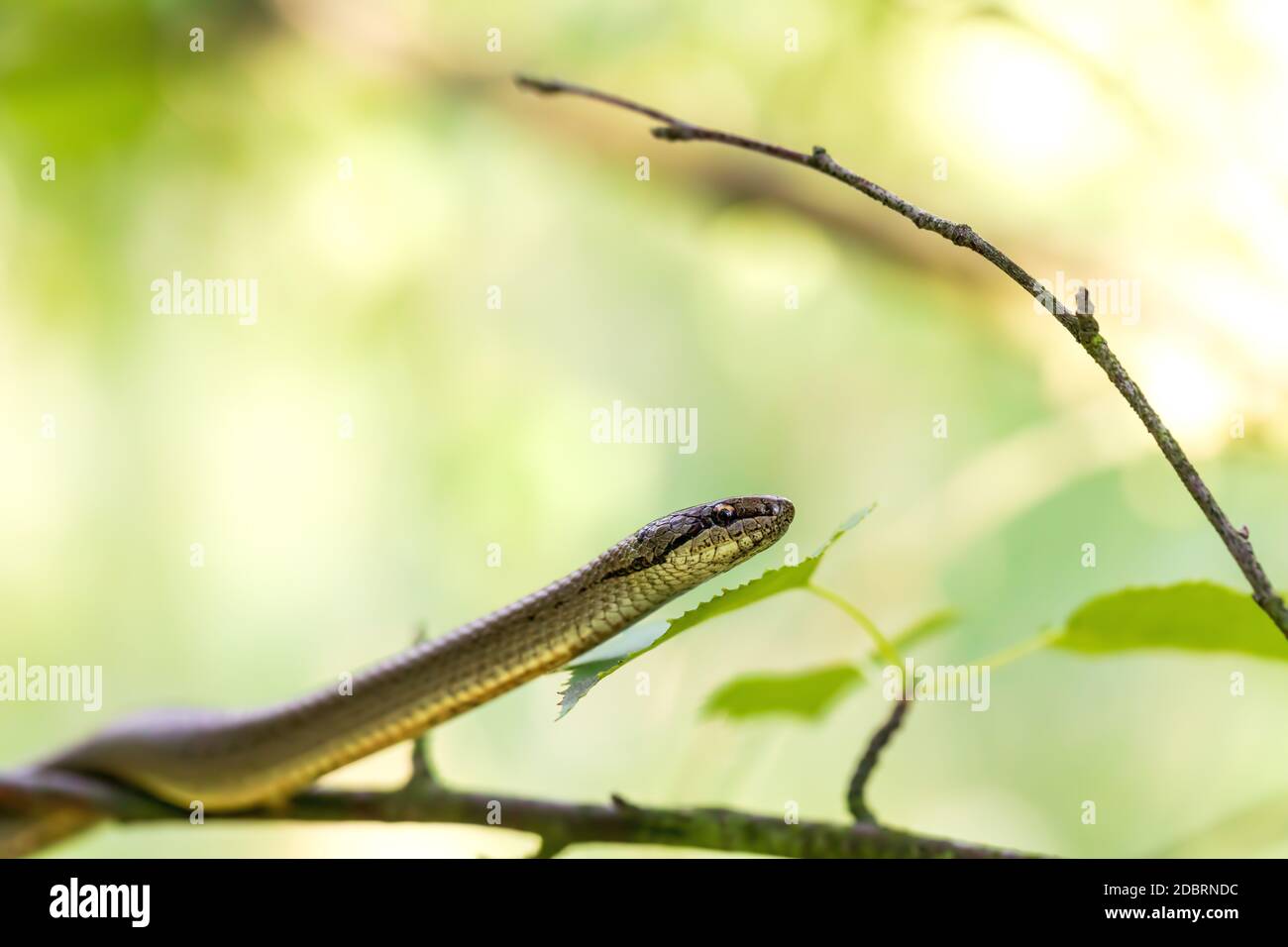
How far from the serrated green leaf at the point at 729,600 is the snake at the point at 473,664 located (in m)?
0.58

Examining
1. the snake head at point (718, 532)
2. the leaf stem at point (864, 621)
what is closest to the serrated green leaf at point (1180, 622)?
the leaf stem at point (864, 621)

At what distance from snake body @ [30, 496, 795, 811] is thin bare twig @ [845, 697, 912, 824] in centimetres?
55

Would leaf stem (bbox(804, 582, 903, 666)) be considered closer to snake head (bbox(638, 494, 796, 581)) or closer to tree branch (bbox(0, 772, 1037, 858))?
tree branch (bbox(0, 772, 1037, 858))

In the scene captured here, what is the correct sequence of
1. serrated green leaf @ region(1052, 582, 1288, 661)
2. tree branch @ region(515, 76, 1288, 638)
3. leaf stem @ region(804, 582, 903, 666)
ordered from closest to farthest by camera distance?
1. tree branch @ region(515, 76, 1288, 638)
2. serrated green leaf @ region(1052, 582, 1288, 661)
3. leaf stem @ region(804, 582, 903, 666)

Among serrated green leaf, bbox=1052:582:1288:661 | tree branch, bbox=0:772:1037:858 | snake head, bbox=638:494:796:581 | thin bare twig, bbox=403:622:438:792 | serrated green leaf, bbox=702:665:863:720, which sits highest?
snake head, bbox=638:494:796:581

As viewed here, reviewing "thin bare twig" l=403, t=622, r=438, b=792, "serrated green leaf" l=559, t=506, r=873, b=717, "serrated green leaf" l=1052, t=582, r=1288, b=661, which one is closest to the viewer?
"serrated green leaf" l=559, t=506, r=873, b=717

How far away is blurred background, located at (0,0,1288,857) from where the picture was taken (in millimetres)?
3967

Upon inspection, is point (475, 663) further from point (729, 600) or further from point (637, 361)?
point (637, 361)

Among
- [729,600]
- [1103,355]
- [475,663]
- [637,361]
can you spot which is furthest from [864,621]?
[637,361]

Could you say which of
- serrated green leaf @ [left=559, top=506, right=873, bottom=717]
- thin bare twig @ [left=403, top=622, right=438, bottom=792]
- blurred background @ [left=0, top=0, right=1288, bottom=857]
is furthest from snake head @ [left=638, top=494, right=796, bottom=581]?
blurred background @ [left=0, top=0, right=1288, bottom=857]

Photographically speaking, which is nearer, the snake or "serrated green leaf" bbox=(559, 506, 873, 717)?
"serrated green leaf" bbox=(559, 506, 873, 717)

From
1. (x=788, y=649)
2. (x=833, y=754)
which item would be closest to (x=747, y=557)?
(x=788, y=649)

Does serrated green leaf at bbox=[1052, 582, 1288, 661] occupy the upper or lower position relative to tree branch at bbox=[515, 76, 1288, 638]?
lower

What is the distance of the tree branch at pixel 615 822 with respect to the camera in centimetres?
155
